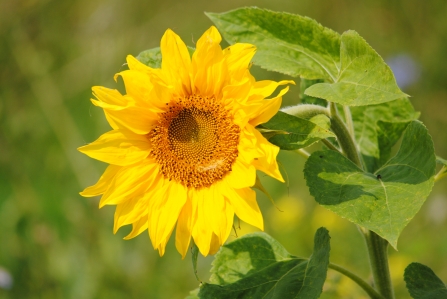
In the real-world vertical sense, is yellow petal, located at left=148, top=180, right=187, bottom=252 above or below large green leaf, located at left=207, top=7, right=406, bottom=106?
below

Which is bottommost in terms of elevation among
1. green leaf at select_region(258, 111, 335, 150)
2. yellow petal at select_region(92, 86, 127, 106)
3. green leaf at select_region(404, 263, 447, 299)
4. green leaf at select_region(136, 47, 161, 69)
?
green leaf at select_region(404, 263, 447, 299)

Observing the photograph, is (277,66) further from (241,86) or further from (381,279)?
(381,279)

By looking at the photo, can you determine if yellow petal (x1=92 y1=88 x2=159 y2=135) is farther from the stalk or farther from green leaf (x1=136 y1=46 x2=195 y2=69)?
the stalk

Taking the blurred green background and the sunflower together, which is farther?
the blurred green background

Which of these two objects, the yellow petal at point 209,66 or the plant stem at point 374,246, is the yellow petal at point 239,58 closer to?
the yellow petal at point 209,66

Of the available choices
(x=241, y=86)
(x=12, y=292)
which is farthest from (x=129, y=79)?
(x=12, y=292)

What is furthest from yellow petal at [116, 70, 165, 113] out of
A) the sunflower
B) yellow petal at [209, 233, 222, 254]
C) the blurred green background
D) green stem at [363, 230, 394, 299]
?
the blurred green background

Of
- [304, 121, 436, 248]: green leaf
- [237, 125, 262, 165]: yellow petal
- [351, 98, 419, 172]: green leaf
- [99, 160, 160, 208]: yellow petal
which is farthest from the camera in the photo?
Result: [351, 98, 419, 172]: green leaf
